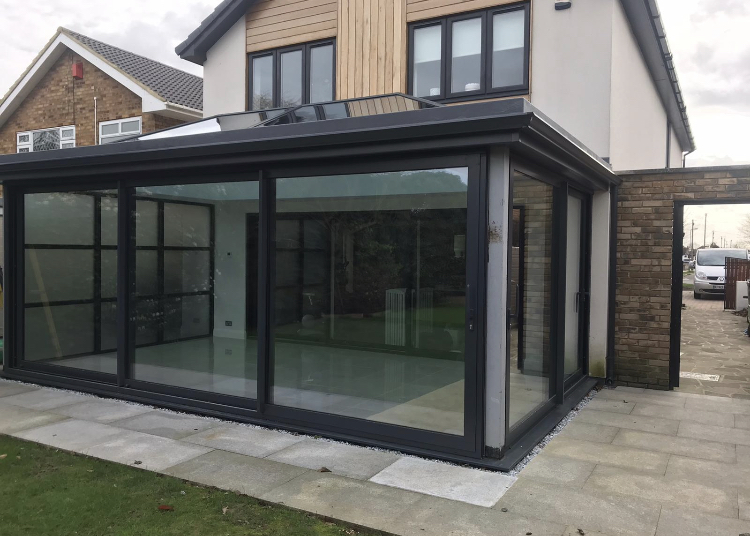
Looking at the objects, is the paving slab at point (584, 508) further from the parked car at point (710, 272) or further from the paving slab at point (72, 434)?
the parked car at point (710, 272)

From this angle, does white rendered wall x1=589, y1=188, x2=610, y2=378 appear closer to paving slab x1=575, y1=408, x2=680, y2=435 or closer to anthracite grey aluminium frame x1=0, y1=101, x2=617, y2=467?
anthracite grey aluminium frame x1=0, y1=101, x2=617, y2=467

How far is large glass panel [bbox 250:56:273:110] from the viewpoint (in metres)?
11.7

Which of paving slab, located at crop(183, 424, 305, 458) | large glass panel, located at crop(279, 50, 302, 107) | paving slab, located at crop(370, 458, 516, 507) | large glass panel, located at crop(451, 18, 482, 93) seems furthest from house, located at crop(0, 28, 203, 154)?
paving slab, located at crop(370, 458, 516, 507)

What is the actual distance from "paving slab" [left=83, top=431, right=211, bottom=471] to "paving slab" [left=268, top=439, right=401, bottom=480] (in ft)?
2.52

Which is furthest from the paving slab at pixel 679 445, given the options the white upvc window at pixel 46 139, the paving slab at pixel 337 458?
the white upvc window at pixel 46 139

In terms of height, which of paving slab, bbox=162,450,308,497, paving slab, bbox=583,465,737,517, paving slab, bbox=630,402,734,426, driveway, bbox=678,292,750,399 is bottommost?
paving slab, bbox=583,465,737,517

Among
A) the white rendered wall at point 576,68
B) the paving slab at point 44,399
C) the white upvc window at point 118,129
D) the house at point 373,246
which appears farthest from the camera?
the white upvc window at point 118,129

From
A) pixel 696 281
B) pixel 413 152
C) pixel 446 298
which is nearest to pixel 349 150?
pixel 413 152

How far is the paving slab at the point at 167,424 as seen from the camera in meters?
6.05

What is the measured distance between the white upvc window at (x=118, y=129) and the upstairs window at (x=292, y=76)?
18.1 ft

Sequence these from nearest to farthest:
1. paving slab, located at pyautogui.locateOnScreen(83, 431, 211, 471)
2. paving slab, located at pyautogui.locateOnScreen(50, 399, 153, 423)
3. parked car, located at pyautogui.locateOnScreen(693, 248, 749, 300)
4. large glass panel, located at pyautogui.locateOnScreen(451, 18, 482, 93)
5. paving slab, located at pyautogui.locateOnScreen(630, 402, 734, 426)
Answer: paving slab, located at pyautogui.locateOnScreen(83, 431, 211, 471) < paving slab, located at pyautogui.locateOnScreen(50, 399, 153, 423) < paving slab, located at pyautogui.locateOnScreen(630, 402, 734, 426) < large glass panel, located at pyautogui.locateOnScreen(451, 18, 482, 93) < parked car, located at pyautogui.locateOnScreen(693, 248, 749, 300)

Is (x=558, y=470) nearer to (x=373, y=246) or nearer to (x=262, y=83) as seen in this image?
(x=373, y=246)

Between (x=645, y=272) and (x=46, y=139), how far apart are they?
16.1m

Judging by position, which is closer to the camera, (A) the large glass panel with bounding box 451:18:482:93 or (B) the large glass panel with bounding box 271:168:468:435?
(B) the large glass panel with bounding box 271:168:468:435
